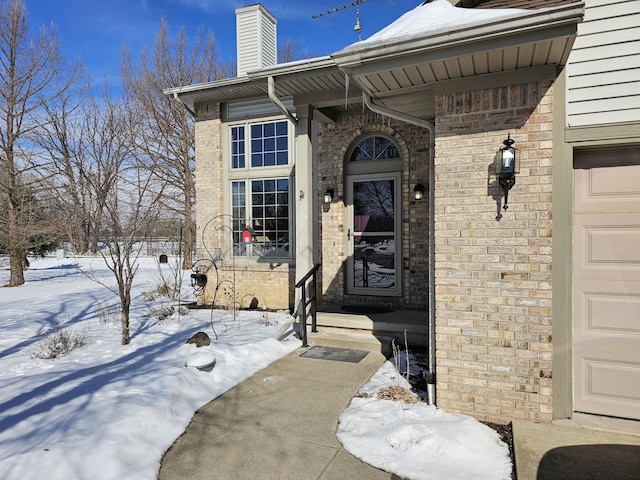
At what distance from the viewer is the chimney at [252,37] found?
8523 millimetres

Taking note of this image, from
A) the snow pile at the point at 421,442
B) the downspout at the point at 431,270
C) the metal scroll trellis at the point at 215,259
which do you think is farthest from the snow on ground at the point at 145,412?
the metal scroll trellis at the point at 215,259

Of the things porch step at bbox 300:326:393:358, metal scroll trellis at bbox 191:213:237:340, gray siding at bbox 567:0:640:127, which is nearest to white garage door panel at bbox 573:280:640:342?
gray siding at bbox 567:0:640:127

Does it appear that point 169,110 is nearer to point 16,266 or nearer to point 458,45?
point 16,266

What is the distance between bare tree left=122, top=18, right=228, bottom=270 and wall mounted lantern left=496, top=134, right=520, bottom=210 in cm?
1433

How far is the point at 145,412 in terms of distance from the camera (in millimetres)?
3273

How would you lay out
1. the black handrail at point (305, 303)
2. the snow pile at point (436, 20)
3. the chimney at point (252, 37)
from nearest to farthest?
1. the snow pile at point (436, 20)
2. the black handrail at point (305, 303)
3. the chimney at point (252, 37)

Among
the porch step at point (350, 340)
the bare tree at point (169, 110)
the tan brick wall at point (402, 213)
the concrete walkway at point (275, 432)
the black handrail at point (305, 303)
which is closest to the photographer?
the concrete walkway at point (275, 432)

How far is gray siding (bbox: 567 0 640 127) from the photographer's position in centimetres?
301

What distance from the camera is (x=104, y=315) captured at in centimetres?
760

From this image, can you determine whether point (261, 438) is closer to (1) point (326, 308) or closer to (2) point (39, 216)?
(1) point (326, 308)

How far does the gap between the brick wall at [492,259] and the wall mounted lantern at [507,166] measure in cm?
6

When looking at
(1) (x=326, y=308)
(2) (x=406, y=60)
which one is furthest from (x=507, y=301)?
(1) (x=326, y=308)

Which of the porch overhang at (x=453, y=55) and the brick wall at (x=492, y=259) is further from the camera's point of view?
the brick wall at (x=492, y=259)

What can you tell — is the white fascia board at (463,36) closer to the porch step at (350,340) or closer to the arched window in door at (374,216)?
the porch step at (350,340)
